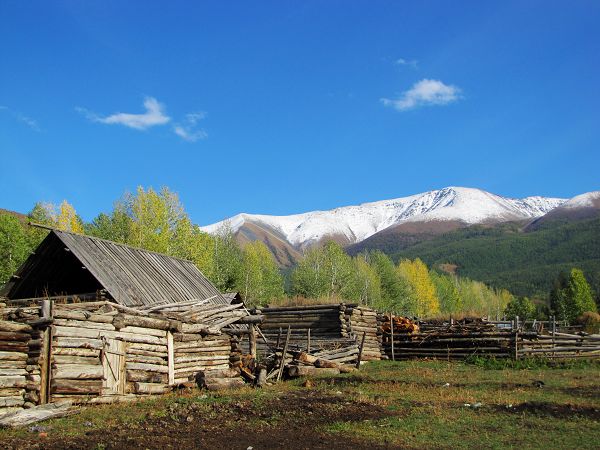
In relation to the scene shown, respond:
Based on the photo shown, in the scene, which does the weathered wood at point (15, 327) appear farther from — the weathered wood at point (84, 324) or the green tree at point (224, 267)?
the green tree at point (224, 267)

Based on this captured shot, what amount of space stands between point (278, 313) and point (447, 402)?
20.8 m

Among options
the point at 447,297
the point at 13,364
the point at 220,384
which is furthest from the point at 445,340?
the point at 447,297

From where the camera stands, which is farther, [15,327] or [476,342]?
[476,342]

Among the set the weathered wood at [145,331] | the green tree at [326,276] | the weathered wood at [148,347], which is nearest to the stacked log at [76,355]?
the weathered wood at [145,331]

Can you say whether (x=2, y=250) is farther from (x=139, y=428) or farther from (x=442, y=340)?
(x=139, y=428)

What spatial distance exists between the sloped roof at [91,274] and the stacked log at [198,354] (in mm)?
2281

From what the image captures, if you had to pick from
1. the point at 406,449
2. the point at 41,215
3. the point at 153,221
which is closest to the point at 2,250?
the point at 41,215

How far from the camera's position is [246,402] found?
17.1 m

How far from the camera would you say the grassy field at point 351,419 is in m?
11.7

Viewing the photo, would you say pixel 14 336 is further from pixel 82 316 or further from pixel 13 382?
pixel 82 316

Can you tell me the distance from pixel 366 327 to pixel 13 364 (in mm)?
24319

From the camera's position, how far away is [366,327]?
36.1 m

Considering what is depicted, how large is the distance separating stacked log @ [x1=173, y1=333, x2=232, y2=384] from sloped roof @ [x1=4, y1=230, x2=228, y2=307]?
2281 millimetres

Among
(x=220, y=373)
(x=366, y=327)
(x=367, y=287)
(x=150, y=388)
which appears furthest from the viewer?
(x=367, y=287)
